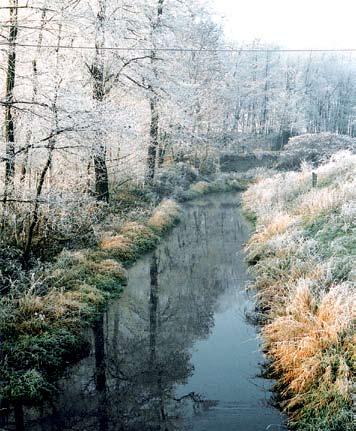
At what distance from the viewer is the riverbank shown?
6.18m

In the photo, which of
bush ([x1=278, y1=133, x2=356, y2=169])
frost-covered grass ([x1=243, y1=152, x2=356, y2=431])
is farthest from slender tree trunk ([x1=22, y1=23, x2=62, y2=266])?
bush ([x1=278, y1=133, x2=356, y2=169])

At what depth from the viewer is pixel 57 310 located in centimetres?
760

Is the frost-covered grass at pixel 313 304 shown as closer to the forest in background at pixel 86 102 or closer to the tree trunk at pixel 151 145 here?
the forest in background at pixel 86 102

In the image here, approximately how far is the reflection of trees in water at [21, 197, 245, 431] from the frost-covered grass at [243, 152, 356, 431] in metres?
1.20

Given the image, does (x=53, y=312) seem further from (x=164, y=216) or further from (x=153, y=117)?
(x=153, y=117)

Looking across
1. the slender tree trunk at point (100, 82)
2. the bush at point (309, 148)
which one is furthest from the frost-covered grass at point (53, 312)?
the bush at point (309, 148)

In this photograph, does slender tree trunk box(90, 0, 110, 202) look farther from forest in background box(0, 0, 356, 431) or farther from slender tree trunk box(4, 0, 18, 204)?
slender tree trunk box(4, 0, 18, 204)

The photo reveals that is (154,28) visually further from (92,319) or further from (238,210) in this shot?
(92,319)

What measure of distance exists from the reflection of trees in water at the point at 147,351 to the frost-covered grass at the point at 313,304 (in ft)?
3.93

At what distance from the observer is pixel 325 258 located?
8.92 m

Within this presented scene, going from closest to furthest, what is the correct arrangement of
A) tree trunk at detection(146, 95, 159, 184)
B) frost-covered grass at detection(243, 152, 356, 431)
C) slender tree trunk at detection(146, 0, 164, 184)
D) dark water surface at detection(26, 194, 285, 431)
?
frost-covered grass at detection(243, 152, 356, 431) < dark water surface at detection(26, 194, 285, 431) < slender tree trunk at detection(146, 0, 164, 184) < tree trunk at detection(146, 95, 159, 184)

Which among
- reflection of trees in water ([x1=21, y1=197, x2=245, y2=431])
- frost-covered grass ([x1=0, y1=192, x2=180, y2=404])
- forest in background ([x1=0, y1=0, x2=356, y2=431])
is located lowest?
reflection of trees in water ([x1=21, y1=197, x2=245, y2=431])

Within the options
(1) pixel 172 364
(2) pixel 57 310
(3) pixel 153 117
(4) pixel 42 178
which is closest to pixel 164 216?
(3) pixel 153 117

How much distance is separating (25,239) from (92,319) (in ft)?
9.01
